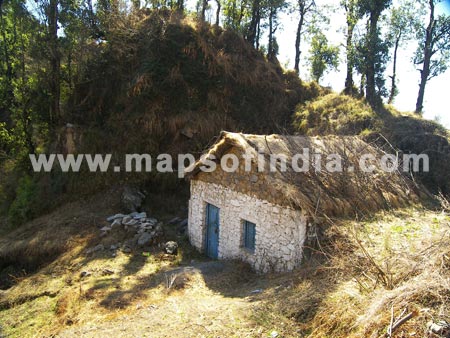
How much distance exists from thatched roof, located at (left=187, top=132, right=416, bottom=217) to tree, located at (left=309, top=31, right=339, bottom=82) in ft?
36.8

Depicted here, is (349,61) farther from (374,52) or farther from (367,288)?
(367,288)

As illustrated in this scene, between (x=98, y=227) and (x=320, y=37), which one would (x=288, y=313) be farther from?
(x=320, y=37)

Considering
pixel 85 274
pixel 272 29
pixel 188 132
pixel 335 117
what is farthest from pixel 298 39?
pixel 85 274

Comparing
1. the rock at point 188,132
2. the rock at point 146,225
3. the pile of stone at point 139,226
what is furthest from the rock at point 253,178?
the rock at point 188,132

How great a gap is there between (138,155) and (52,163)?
3719mm

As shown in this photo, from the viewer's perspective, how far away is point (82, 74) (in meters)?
16.1

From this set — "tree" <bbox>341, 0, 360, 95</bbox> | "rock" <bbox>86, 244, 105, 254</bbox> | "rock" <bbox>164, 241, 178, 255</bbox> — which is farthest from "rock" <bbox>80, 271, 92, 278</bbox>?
"tree" <bbox>341, 0, 360, 95</bbox>

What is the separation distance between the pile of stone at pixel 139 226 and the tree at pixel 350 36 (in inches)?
514

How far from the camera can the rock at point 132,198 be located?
43.4ft

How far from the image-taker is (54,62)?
15023 millimetres

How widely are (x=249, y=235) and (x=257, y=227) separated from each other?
1.97 ft

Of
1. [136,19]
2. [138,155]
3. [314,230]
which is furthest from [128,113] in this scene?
[314,230]

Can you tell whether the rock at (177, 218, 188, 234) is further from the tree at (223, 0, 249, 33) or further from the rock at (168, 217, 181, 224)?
the tree at (223, 0, 249, 33)

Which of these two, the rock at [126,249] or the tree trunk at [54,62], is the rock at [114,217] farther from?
the tree trunk at [54,62]
